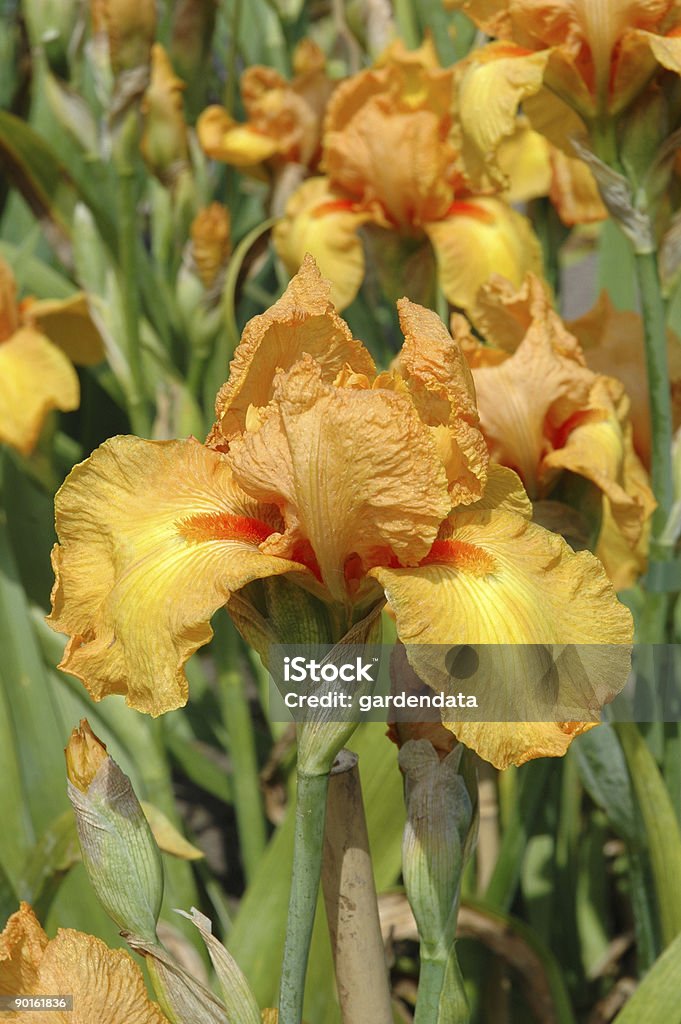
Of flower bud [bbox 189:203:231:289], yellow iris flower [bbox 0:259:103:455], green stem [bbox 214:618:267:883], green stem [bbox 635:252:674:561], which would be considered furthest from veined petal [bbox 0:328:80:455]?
green stem [bbox 635:252:674:561]

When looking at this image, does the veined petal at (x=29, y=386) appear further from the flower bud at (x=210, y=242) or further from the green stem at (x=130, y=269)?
the flower bud at (x=210, y=242)

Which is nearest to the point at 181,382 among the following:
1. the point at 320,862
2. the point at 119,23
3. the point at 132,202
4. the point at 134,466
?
the point at 132,202

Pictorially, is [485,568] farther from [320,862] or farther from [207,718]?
[207,718]

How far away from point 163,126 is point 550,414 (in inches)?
28.4

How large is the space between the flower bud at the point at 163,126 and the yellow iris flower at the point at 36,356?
20cm

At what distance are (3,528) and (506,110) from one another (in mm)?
678

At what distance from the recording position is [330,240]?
1259mm

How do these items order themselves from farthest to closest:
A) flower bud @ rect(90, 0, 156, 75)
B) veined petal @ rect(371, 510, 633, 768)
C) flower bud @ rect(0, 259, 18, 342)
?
flower bud @ rect(0, 259, 18, 342) < flower bud @ rect(90, 0, 156, 75) < veined petal @ rect(371, 510, 633, 768)

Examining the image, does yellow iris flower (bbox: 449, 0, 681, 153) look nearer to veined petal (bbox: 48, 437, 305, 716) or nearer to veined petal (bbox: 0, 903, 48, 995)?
veined petal (bbox: 48, 437, 305, 716)

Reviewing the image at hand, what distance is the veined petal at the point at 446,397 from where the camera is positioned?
560mm

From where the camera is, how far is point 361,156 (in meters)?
1.28

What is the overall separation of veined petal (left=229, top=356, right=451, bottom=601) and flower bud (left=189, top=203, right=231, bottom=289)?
2.53ft

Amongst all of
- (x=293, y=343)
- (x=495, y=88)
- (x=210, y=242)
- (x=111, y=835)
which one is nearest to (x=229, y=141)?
(x=210, y=242)

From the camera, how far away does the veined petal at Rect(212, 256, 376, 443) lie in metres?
0.57
